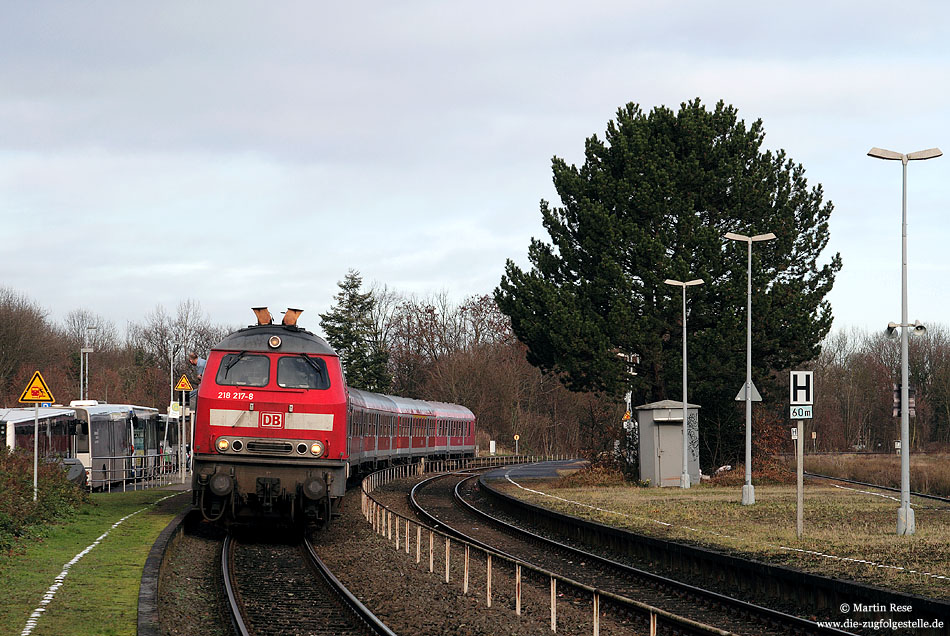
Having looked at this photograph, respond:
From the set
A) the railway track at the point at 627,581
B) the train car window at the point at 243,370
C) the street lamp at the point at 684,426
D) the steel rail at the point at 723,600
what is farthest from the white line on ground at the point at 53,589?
the street lamp at the point at 684,426

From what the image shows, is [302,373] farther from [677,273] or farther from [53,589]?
[677,273]

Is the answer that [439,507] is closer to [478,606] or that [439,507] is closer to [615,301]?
[615,301]

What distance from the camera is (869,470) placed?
170 feet

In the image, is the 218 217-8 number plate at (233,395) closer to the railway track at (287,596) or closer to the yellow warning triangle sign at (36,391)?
the railway track at (287,596)

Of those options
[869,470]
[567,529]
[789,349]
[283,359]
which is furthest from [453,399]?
[283,359]

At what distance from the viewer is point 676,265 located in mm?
37156

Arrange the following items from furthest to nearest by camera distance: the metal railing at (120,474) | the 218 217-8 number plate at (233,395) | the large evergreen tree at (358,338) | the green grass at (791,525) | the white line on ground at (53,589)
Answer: the large evergreen tree at (358,338) → the metal railing at (120,474) → the 218 217-8 number plate at (233,395) → the green grass at (791,525) → the white line on ground at (53,589)

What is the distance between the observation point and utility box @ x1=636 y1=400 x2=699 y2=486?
35.9 meters

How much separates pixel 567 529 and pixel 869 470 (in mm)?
33749

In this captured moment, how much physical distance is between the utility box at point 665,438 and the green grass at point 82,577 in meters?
19.4

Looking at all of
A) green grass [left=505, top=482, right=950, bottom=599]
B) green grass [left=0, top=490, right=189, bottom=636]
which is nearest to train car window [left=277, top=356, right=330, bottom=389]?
green grass [left=0, top=490, right=189, bottom=636]

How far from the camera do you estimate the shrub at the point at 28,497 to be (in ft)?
56.5

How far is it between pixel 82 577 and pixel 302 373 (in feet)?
18.6

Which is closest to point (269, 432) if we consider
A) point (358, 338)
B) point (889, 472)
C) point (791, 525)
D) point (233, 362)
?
point (233, 362)
